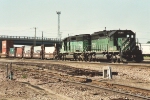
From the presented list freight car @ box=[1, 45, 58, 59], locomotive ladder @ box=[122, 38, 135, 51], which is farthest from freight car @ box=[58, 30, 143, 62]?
freight car @ box=[1, 45, 58, 59]

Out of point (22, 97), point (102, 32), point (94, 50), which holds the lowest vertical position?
point (22, 97)

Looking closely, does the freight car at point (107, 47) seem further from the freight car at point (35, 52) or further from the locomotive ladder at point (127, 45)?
the freight car at point (35, 52)

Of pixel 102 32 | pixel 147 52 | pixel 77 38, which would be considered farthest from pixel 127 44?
pixel 147 52

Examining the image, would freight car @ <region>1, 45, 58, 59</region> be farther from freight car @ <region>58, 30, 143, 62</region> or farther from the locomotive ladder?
the locomotive ladder

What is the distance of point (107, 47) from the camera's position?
2677 centimetres

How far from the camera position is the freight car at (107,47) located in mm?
24969

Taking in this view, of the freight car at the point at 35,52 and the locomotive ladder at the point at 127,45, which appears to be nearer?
the locomotive ladder at the point at 127,45

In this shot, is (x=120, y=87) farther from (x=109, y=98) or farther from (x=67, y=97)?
(x=67, y=97)

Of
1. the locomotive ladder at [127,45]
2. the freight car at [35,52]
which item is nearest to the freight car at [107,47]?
the locomotive ladder at [127,45]

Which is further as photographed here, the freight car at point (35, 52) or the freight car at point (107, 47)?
the freight car at point (35, 52)

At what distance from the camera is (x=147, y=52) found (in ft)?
151

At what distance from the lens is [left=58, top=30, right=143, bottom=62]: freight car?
81.9ft

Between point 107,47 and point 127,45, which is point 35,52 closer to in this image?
point 107,47

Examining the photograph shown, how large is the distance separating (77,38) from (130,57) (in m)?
10.7
